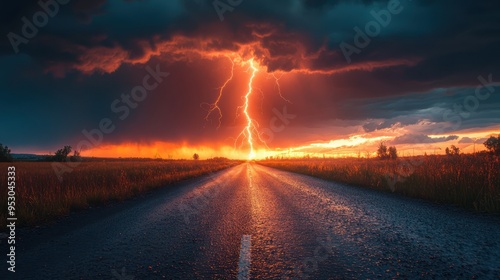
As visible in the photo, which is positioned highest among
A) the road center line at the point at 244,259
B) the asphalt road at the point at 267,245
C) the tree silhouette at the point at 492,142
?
the tree silhouette at the point at 492,142

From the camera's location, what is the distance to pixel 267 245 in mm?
4645

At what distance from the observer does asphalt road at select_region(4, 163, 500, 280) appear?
3.59m

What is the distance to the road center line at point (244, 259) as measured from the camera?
3416 millimetres

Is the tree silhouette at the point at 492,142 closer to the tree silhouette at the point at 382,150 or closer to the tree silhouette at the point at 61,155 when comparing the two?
the tree silhouette at the point at 382,150

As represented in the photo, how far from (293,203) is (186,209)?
126 inches

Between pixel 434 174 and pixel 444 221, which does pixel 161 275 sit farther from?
pixel 434 174

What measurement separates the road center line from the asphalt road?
12 millimetres

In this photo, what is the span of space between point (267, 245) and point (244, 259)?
30.1 inches

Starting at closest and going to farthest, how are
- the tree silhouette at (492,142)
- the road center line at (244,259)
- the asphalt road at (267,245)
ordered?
the road center line at (244,259) → the asphalt road at (267,245) → the tree silhouette at (492,142)

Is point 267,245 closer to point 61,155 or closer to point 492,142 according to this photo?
point 492,142

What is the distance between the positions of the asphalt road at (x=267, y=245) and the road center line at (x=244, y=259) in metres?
0.01

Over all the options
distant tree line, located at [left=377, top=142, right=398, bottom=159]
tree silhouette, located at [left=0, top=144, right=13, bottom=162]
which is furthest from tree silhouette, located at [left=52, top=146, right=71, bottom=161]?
distant tree line, located at [left=377, top=142, right=398, bottom=159]

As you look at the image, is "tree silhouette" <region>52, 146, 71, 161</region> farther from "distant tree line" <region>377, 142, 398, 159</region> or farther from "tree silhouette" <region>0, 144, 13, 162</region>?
"distant tree line" <region>377, 142, 398, 159</region>

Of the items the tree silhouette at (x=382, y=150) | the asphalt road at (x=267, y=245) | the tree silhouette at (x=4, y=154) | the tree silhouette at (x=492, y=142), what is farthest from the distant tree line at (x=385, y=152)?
the tree silhouette at (x=4, y=154)
